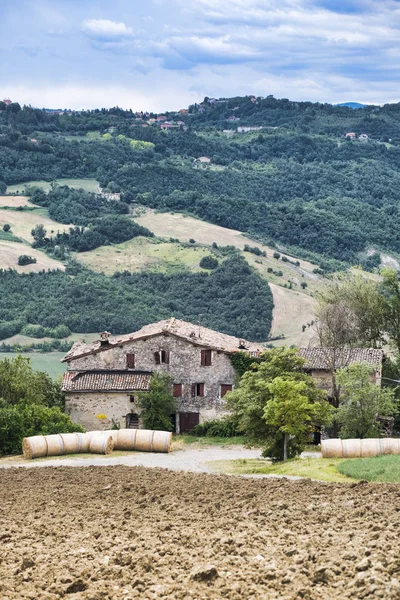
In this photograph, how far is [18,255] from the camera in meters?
142

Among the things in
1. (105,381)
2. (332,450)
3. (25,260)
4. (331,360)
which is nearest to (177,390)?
(105,381)

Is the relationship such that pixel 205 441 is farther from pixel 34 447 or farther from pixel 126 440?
pixel 34 447

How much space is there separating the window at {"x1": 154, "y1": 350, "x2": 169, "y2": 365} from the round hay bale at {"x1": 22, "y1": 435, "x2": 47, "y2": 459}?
19.1 metres

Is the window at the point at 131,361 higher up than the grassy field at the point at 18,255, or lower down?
lower down

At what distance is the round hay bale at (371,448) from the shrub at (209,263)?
97.6 meters

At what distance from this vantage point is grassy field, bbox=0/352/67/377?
3711 inches

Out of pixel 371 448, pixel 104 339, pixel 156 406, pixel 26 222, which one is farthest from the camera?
pixel 26 222

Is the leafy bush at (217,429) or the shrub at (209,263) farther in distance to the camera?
the shrub at (209,263)

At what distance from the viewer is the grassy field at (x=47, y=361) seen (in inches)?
3711

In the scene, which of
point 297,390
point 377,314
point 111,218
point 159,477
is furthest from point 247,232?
point 159,477

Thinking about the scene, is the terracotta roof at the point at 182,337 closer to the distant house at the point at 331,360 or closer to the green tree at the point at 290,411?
the distant house at the point at 331,360

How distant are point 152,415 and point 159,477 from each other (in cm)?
2574

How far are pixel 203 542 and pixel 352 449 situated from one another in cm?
2151

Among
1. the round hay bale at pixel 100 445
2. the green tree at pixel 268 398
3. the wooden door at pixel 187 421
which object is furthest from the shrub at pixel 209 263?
the round hay bale at pixel 100 445
